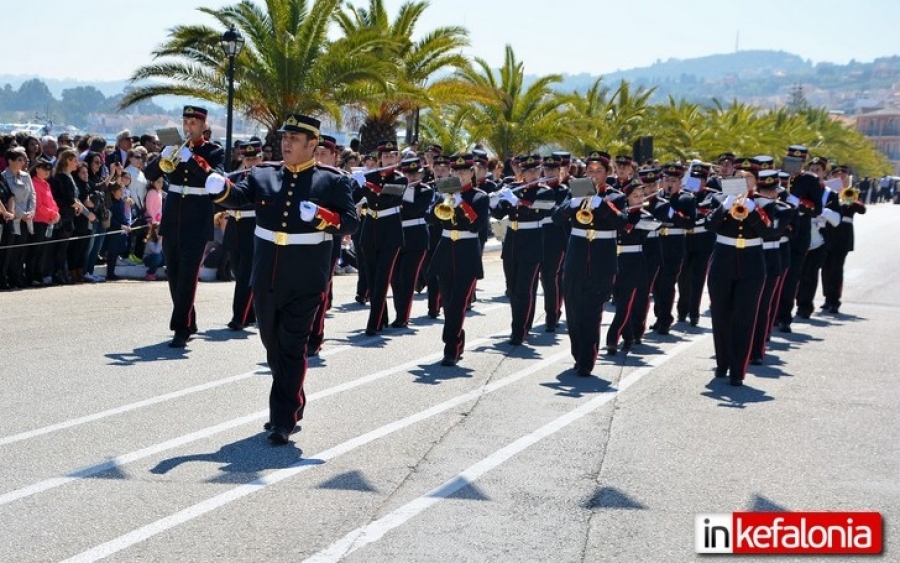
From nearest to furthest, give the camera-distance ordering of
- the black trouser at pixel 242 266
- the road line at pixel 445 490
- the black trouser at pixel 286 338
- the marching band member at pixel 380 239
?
the road line at pixel 445 490, the black trouser at pixel 286 338, the black trouser at pixel 242 266, the marching band member at pixel 380 239

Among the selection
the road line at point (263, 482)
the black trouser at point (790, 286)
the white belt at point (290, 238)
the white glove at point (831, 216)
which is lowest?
the road line at point (263, 482)

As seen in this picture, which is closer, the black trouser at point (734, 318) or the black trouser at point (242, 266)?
the black trouser at point (734, 318)

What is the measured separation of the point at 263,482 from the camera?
765 cm

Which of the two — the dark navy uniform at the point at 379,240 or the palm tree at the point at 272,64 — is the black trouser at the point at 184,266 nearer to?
the dark navy uniform at the point at 379,240

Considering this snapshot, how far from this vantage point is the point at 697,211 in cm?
1562

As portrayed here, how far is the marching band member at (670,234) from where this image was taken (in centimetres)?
1528

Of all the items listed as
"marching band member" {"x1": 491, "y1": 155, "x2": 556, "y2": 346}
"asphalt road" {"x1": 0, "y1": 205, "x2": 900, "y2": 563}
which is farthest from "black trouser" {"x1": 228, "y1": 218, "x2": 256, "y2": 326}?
"marching band member" {"x1": 491, "y1": 155, "x2": 556, "y2": 346}

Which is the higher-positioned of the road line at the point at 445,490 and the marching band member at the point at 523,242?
the marching band member at the point at 523,242

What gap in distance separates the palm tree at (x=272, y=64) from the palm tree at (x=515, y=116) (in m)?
10.4

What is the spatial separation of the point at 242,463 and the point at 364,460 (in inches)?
29.7

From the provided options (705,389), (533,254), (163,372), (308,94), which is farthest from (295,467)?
(308,94)

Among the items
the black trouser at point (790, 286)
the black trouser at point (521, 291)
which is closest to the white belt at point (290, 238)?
the black trouser at point (521, 291)

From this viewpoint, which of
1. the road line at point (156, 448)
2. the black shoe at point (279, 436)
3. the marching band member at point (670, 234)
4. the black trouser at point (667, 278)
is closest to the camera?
the road line at point (156, 448)

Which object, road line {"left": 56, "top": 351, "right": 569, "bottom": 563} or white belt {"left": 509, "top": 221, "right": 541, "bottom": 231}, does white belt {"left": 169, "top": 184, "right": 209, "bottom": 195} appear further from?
road line {"left": 56, "top": 351, "right": 569, "bottom": 563}
